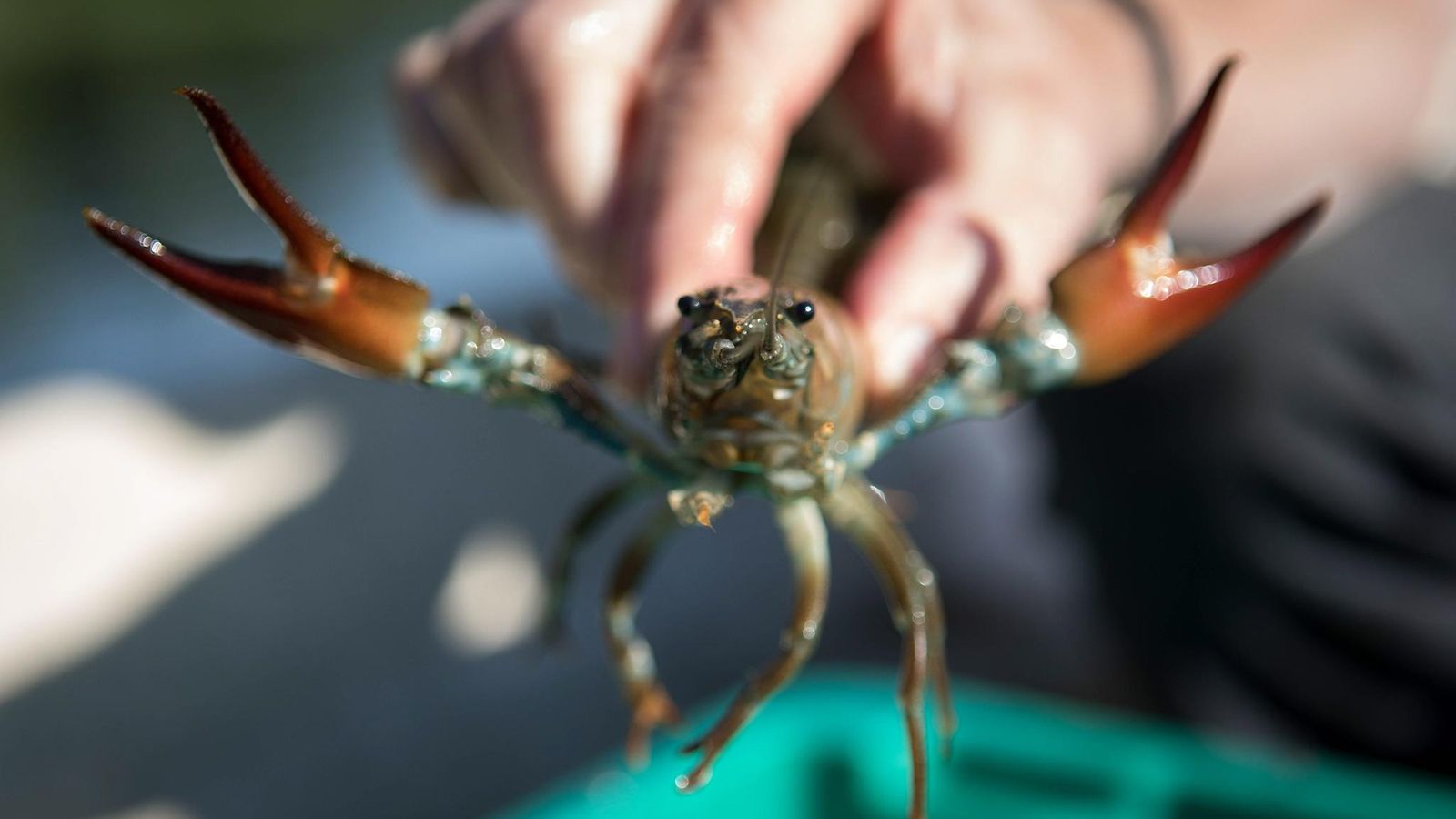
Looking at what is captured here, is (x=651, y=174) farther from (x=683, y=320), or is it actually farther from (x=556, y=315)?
(x=556, y=315)

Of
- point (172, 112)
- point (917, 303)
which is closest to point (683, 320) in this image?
point (917, 303)

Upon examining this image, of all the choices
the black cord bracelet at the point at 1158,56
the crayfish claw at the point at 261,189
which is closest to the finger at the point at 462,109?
the crayfish claw at the point at 261,189

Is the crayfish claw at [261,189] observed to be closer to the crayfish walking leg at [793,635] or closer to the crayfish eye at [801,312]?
the crayfish eye at [801,312]

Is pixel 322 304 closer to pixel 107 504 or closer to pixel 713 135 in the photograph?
pixel 713 135

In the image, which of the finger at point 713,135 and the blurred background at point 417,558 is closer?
the finger at point 713,135

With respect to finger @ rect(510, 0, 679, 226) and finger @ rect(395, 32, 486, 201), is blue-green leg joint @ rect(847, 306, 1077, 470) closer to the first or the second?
finger @ rect(510, 0, 679, 226)

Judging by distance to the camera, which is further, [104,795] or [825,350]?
[104,795]

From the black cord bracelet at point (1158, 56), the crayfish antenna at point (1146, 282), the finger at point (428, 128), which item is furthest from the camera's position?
the finger at point (428, 128)

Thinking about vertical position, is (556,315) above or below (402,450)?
above

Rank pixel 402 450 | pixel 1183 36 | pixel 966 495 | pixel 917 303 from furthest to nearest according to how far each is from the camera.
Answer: pixel 966 495 < pixel 402 450 < pixel 1183 36 < pixel 917 303
